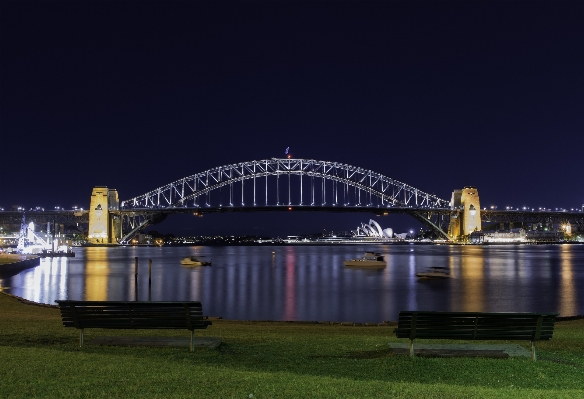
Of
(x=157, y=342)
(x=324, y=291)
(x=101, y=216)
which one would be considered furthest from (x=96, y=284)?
(x=101, y=216)

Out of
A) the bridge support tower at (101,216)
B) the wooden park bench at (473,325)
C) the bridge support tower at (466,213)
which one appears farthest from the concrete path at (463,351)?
the bridge support tower at (466,213)

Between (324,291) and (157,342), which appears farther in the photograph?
(324,291)

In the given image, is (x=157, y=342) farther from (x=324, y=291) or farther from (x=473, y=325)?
(x=324, y=291)

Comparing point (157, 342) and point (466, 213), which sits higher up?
point (466, 213)

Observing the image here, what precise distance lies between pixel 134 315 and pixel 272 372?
2.39 m

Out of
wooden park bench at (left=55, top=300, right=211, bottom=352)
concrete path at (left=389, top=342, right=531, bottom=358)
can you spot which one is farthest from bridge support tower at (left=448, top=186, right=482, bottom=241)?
wooden park bench at (left=55, top=300, right=211, bottom=352)

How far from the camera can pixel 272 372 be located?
577 centimetres

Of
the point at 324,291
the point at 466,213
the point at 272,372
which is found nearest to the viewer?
the point at 272,372

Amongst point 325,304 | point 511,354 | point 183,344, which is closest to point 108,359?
point 183,344

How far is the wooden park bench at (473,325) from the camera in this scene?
277 inches

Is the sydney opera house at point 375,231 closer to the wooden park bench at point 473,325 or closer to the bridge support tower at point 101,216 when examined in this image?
the bridge support tower at point 101,216

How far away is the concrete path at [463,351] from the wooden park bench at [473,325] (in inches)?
5.7

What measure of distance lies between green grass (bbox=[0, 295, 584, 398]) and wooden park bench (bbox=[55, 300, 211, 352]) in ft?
1.06

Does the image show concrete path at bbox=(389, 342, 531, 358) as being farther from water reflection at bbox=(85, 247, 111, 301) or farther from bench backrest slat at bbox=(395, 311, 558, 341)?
water reflection at bbox=(85, 247, 111, 301)
